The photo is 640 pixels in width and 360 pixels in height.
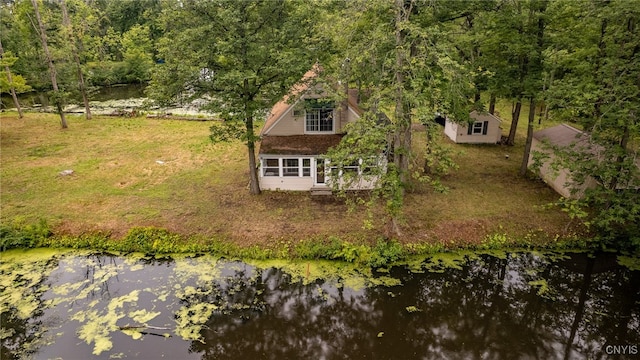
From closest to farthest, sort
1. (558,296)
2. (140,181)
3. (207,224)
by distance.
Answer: (558,296), (207,224), (140,181)

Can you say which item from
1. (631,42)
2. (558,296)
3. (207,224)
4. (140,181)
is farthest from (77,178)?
(631,42)

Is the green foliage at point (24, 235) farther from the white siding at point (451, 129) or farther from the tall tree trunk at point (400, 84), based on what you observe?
the white siding at point (451, 129)

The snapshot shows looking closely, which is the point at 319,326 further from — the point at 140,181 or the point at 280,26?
the point at 140,181

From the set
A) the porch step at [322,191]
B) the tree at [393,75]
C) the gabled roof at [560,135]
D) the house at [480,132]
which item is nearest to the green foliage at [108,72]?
the porch step at [322,191]

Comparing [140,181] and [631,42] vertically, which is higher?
[631,42]

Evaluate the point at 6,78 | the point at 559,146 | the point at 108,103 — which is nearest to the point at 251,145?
the point at 559,146

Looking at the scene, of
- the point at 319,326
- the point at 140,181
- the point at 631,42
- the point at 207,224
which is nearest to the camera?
the point at 319,326

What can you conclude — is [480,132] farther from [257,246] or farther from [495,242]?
[257,246]
